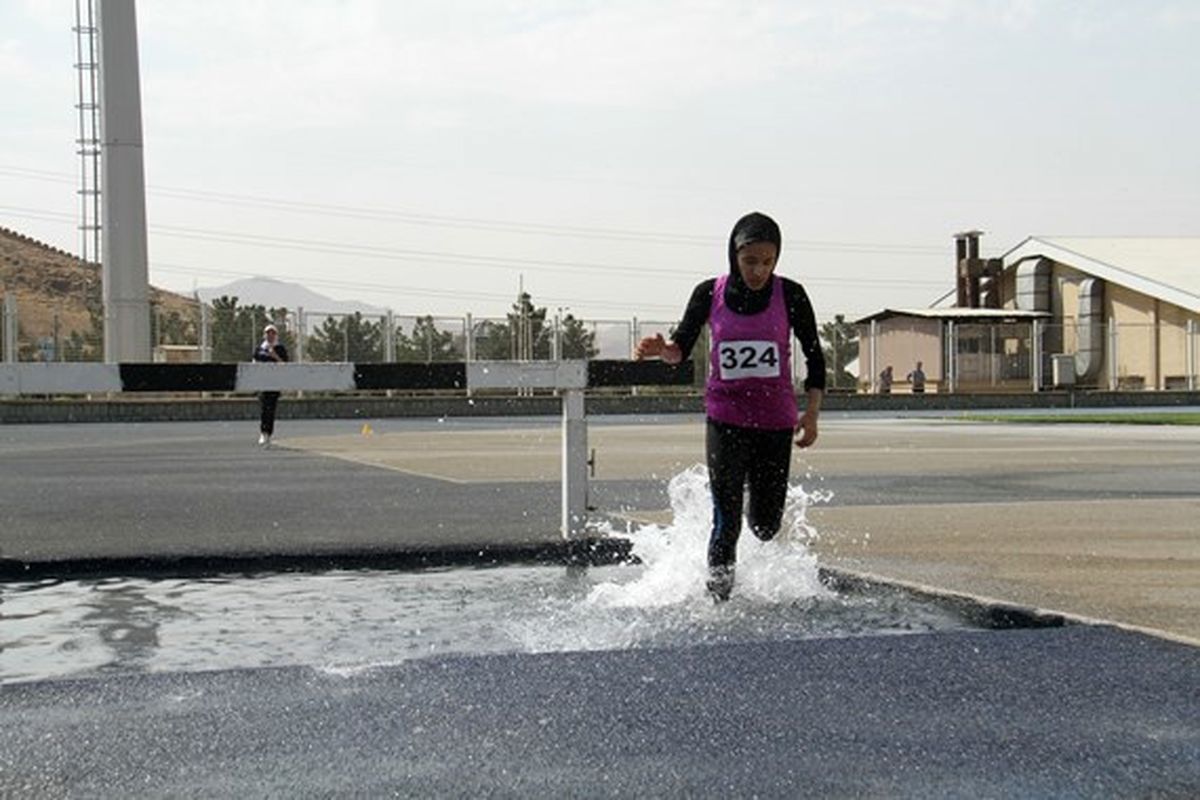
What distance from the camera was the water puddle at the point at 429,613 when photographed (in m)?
6.18

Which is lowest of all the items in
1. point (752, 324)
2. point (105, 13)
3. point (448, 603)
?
point (448, 603)

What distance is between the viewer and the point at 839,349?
176ft

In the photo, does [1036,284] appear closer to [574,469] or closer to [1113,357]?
[1113,357]

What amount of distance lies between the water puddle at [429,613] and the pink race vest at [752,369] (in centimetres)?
85

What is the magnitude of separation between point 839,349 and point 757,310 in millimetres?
47038

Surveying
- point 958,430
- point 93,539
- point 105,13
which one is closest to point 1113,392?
point 958,430

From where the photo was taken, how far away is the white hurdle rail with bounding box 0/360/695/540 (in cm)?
952

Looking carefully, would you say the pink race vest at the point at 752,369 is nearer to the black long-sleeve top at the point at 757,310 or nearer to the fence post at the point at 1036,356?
the black long-sleeve top at the point at 757,310

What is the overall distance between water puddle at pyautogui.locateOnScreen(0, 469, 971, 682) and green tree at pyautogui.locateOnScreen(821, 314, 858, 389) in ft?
146

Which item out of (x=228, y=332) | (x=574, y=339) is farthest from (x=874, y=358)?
(x=228, y=332)

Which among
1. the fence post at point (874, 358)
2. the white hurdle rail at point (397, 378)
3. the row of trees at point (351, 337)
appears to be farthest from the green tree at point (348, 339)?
the white hurdle rail at point (397, 378)

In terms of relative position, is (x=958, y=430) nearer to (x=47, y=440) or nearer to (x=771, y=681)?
(x=47, y=440)

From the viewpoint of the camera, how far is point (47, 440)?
26.1 metres

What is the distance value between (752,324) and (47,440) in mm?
21288
